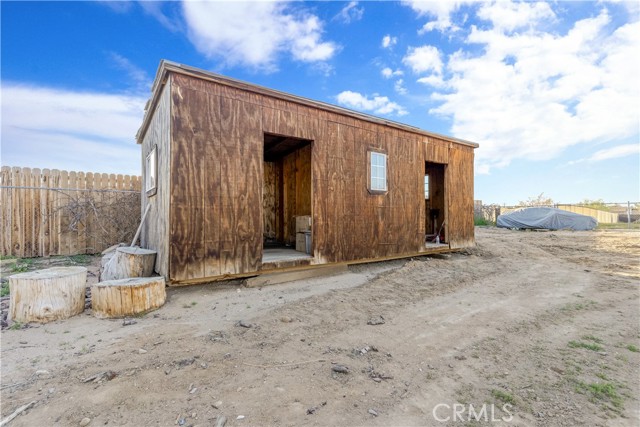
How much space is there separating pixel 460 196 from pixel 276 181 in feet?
18.4

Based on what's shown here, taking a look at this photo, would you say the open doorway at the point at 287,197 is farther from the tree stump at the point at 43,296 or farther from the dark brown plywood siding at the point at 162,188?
the tree stump at the point at 43,296

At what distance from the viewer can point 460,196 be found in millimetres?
8531

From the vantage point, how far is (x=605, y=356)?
106 inches

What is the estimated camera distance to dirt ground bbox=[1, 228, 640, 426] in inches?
72.0

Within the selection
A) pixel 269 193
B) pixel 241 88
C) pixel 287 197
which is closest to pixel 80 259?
pixel 269 193

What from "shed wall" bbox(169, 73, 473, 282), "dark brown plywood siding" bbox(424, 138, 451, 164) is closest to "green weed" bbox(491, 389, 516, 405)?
"shed wall" bbox(169, 73, 473, 282)

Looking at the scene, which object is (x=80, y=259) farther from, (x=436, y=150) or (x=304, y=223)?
(x=436, y=150)

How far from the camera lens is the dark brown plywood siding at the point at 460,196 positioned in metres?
8.27

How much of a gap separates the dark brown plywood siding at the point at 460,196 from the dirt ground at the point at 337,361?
3742 mm

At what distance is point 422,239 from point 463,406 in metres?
5.82

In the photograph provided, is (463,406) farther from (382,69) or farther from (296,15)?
(382,69)

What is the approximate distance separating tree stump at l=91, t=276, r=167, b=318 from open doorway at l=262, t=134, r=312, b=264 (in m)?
2.07

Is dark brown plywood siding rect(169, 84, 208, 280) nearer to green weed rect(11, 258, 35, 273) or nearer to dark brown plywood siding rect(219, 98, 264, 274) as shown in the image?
dark brown plywood siding rect(219, 98, 264, 274)

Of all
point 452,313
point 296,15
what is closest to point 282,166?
point 296,15
